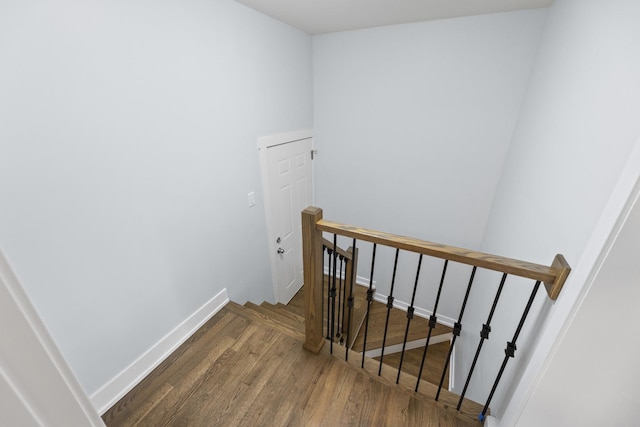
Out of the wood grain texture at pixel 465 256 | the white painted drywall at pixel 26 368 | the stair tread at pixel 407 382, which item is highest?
the white painted drywall at pixel 26 368

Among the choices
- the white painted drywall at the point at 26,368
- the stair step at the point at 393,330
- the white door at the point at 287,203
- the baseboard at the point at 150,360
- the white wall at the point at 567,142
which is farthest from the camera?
the stair step at the point at 393,330

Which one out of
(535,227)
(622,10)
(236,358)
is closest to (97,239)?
(236,358)

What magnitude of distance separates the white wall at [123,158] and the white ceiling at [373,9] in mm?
229

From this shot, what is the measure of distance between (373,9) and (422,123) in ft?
3.54

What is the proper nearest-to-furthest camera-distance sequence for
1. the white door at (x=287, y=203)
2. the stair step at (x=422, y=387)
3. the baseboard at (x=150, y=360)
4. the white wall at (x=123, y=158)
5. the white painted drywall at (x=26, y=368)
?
the white painted drywall at (x=26, y=368) < the white wall at (x=123, y=158) < the stair step at (x=422, y=387) < the baseboard at (x=150, y=360) < the white door at (x=287, y=203)

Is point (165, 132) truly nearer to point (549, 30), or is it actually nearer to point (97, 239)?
point (97, 239)

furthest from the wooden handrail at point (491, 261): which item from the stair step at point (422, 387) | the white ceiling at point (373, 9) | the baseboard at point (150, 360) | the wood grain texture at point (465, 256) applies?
the white ceiling at point (373, 9)

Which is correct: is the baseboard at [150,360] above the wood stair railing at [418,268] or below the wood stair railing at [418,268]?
below

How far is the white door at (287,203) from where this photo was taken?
266 centimetres

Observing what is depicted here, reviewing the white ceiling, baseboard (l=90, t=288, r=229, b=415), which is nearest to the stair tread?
baseboard (l=90, t=288, r=229, b=415)

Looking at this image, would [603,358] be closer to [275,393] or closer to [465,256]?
[465,256]

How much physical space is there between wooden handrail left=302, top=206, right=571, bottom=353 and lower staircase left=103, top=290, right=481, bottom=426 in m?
0.19

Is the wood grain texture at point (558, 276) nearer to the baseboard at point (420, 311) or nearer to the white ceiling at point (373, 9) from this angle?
the white ceiling at point (373, 9)

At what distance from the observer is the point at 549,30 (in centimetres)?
179
